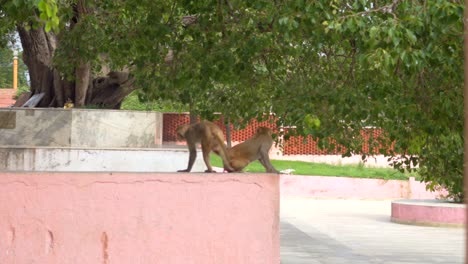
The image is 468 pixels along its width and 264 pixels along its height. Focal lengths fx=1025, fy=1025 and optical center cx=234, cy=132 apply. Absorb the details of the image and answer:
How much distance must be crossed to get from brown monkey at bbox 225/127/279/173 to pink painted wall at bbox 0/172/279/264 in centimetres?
17

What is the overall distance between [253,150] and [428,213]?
14.4m

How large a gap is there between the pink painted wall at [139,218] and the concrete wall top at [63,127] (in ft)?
15.0

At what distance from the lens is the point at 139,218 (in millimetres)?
9000

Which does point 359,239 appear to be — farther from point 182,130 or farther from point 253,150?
point 182,130

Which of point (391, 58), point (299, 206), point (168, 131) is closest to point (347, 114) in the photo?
point (391, 58)

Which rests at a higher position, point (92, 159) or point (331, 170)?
point (92, 159)

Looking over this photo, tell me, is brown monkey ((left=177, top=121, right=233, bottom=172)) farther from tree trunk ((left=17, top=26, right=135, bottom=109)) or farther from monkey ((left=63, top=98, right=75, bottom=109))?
tree trunk ((left=17, top=26, right=135, bottom=109))

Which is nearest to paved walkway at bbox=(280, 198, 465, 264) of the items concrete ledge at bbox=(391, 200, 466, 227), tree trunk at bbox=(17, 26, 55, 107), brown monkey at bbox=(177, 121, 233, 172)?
concrete ledge at bbox=(391, 200, 466, 227)

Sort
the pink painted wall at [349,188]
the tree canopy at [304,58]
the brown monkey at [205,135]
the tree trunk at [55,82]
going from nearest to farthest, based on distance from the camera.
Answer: the tree canopy at [304,58] < the brown monkey at [205,135] < the tree trunk at [55,82] < the pink painted wall at [349,188]

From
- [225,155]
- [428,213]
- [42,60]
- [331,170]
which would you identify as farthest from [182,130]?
[331,170]

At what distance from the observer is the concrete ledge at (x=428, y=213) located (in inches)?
868

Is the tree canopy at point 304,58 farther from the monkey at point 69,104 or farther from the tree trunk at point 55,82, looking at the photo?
the tree trunk at point 55,82

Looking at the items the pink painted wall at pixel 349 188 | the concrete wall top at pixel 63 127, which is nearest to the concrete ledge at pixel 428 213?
the concrete wall top at pixel 63 127

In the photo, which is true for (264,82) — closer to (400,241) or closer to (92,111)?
(92,111)
